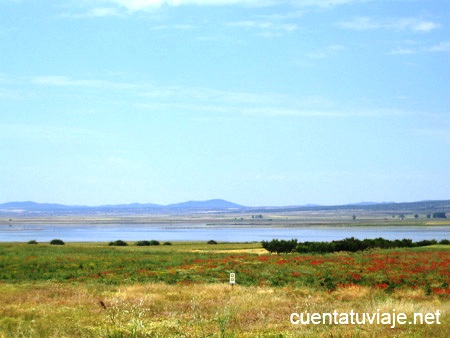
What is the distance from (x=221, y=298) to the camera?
68.3ft

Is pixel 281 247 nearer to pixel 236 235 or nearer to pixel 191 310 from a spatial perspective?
pixel 191 310

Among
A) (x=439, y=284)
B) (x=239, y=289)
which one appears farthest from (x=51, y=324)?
(x=439, y=284)

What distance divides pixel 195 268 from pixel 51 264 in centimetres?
1197

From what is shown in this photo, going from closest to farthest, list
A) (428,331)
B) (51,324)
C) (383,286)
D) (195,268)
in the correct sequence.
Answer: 1. (428,331)
2. (51,324)
3. (383,286)
4. (195,268)

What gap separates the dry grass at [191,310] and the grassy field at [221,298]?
3 cm

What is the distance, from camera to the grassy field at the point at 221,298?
44.5 feet

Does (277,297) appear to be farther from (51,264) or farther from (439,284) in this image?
(51,264)

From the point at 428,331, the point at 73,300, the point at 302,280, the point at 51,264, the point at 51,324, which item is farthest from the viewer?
the point at 51,264

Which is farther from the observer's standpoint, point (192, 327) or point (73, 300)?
point (73, 300)

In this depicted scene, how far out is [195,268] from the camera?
1416 inches

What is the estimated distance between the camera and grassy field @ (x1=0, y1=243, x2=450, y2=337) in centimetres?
1356

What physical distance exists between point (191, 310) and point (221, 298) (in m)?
2.78

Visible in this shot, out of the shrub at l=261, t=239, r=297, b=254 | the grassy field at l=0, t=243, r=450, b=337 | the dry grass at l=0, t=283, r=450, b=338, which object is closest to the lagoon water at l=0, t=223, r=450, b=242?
the shrub at l=261, t=239, r=297, b=254

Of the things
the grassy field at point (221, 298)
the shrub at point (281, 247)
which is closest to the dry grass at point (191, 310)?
the grassy field at point (221, 298)
